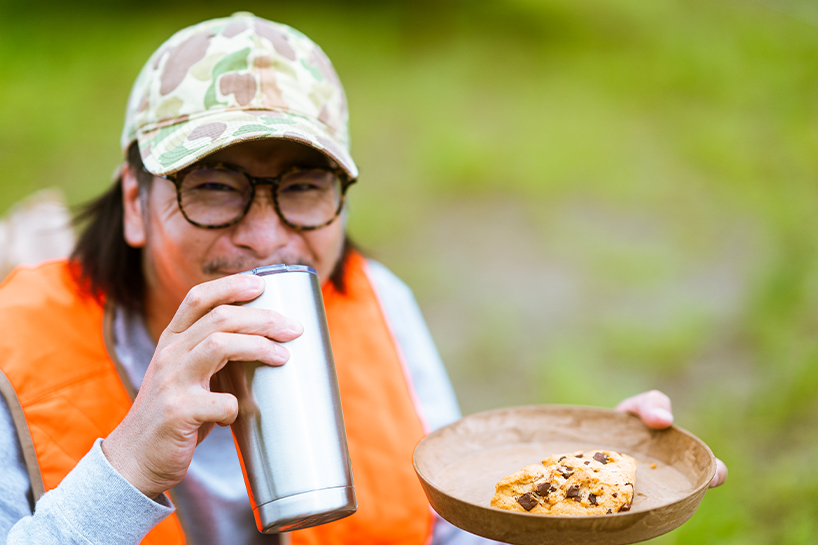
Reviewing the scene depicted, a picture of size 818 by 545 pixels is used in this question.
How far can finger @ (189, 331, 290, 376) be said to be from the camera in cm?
119

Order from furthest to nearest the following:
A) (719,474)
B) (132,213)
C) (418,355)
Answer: (418,355), (132,213), (719,474)

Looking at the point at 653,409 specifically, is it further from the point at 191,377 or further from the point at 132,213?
the point at 132,213

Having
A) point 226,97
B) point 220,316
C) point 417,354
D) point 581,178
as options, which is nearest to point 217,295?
point 220,316

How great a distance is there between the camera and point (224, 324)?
1.22 meters

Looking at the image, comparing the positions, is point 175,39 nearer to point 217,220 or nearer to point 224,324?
point 217,220

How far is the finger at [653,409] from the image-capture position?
148 cm

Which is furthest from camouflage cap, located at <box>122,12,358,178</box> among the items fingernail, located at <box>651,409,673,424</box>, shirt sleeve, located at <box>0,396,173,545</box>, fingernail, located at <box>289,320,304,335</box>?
fingernail, located at <box>651,409,673,424</box>

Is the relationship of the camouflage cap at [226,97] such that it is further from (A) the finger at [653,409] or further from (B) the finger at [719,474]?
(B) the finger at [719,474]

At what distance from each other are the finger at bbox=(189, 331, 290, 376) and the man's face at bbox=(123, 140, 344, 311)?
0.45m

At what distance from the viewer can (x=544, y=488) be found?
126cm

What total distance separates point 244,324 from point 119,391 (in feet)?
2.40

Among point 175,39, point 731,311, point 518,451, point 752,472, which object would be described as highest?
point 175,39

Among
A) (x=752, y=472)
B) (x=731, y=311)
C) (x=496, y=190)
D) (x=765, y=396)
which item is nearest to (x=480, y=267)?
(x=496, y=190)

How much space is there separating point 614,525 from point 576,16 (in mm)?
8913
